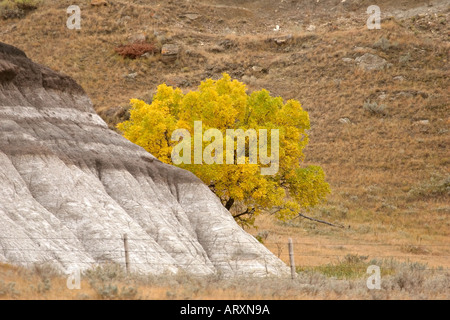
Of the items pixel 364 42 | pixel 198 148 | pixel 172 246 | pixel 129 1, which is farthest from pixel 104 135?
pixel 129 1

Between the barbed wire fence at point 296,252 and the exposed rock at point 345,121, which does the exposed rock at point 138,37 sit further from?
the barbed wire fence at point 296,252

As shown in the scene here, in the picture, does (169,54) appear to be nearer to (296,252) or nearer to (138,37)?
(138,37)

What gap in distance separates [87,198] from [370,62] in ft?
186

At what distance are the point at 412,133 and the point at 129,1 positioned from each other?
53.5m

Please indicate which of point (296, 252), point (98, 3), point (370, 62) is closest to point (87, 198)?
point (296, 252)

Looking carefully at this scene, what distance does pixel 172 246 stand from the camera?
19188mm

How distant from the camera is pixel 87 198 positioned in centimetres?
1886

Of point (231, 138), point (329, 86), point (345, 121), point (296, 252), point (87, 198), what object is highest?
point (329, 86)

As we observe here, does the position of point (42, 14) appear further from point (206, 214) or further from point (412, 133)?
point (206, 214)

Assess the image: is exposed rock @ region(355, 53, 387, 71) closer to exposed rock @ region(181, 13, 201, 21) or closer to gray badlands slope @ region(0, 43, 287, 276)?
exposed rock @ region(181, 13, 201, 21)

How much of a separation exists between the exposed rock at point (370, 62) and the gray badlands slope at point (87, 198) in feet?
164

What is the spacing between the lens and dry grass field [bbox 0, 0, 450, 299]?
3341 cm

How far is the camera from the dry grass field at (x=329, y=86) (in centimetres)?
3341
